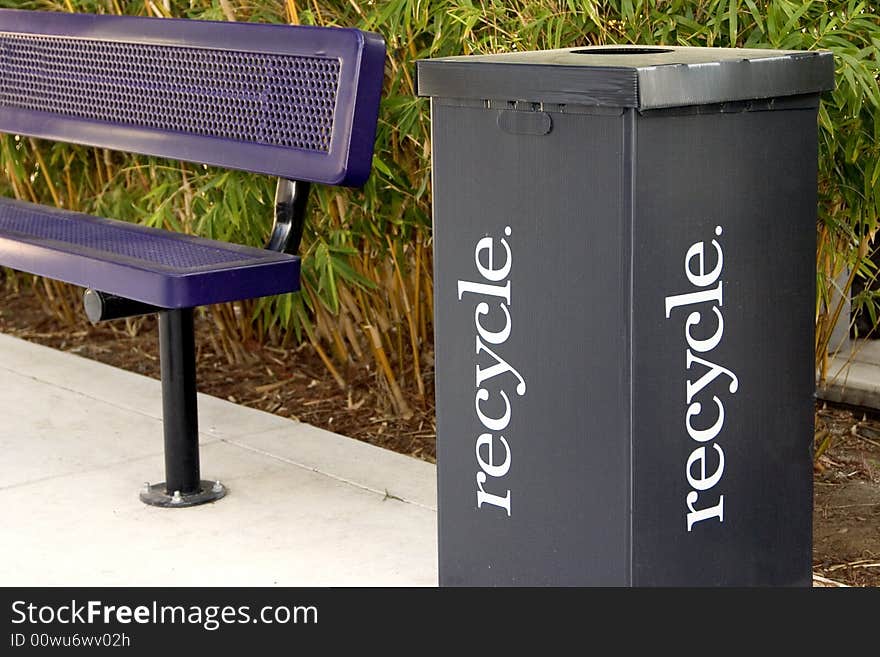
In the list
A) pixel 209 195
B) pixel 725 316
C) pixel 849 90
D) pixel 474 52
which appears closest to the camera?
pixel 725 316

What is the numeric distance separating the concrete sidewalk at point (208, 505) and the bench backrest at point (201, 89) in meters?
0.75

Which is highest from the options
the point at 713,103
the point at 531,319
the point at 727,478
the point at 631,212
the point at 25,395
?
the point at 713,103

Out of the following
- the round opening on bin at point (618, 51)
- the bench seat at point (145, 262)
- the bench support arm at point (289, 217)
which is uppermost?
the round opening on bin at point (618, 51)

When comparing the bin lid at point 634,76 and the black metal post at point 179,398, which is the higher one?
the bin lid at point 634,76

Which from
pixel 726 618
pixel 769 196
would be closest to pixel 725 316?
pixel 769 196

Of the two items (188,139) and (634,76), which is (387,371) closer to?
(188,139)

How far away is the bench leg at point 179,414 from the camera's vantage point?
355 centimetres

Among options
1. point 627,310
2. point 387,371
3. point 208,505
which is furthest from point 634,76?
point 387,371

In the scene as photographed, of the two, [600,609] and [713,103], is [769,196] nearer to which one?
[713,103]

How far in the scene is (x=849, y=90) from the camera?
312 centimetres

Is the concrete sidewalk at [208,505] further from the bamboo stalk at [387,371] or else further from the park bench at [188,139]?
the bamboo stalk at [387,371]

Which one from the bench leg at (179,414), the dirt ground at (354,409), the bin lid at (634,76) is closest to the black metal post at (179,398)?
the bench leg at (179,414)

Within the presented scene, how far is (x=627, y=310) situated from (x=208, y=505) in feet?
4.86

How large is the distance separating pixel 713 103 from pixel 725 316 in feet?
1.21
